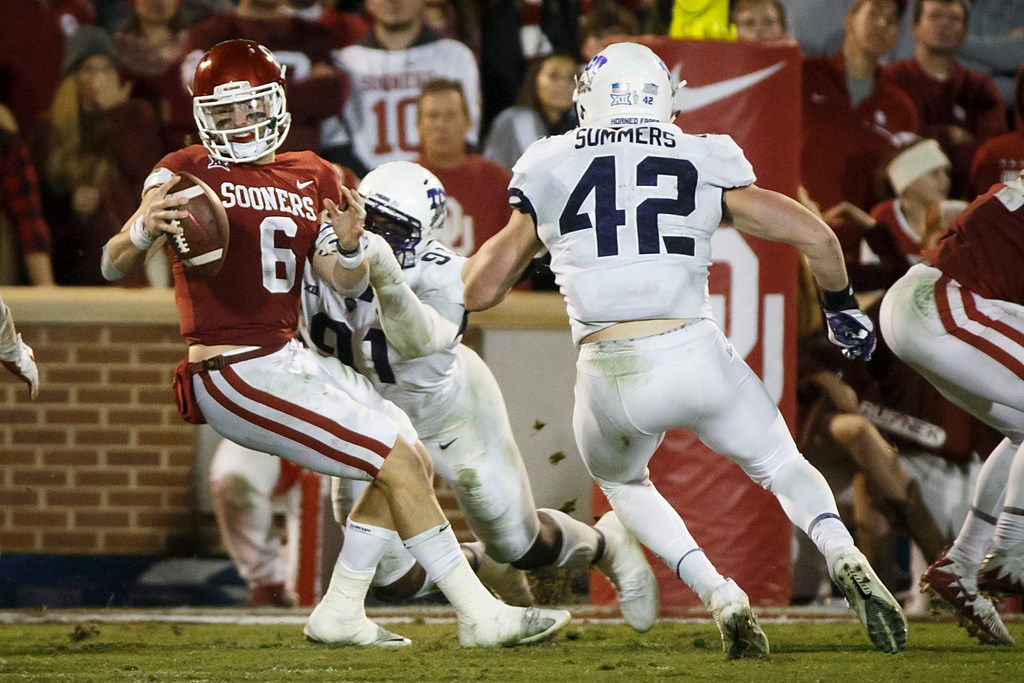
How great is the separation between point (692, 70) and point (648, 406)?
1.73m

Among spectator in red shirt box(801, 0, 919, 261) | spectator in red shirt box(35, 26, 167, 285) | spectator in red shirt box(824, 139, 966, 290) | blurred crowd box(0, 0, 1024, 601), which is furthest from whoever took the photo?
spectator in red shirt box(801, 0, 919, 261)

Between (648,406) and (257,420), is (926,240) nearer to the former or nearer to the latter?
(648,406)

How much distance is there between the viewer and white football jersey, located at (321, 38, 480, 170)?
6234 mm

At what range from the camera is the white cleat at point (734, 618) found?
12.0ft

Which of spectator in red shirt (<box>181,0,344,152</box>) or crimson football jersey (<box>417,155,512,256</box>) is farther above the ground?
Result: spectator in red shirt (<box>181,0,344,152</box>)

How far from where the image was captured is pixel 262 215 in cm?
398

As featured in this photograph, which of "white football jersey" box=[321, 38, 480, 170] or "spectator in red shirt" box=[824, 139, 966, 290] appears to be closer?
"spectator in red shirt" box=[824, 139, 966, 290]

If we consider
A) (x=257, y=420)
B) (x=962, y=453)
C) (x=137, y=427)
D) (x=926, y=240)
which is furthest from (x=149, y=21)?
(x=962, y=453)

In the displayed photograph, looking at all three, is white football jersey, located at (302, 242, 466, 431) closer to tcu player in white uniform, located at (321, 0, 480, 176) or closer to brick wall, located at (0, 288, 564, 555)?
brick wall, located at (0, 288, 564, 555)

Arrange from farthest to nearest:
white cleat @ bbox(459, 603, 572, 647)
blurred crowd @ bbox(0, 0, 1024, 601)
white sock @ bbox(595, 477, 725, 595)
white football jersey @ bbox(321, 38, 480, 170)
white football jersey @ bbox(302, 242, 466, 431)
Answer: white football jersey @ bbox(321, 38, 480, 170), blurred crowd @ bbox(0, 0, 1024, 601), white football jersey @ bbox(302, 242, 466, 431), white cleat @ bbox(459, 603, 572, 647), white sock @ bbox(595, 477, 725, 595)

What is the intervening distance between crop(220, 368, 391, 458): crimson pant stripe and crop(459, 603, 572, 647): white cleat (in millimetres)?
552

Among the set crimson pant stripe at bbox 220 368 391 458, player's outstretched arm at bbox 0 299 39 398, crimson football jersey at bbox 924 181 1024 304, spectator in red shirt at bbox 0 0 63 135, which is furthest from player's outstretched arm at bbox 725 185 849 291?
spectator in red shirt at bbox 0 0 63 135

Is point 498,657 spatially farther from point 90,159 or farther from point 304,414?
point 90,159

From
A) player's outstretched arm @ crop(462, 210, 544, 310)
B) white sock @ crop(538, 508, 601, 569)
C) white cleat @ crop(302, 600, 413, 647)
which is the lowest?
white cleat @ crop(302, 600, 413, 647)
